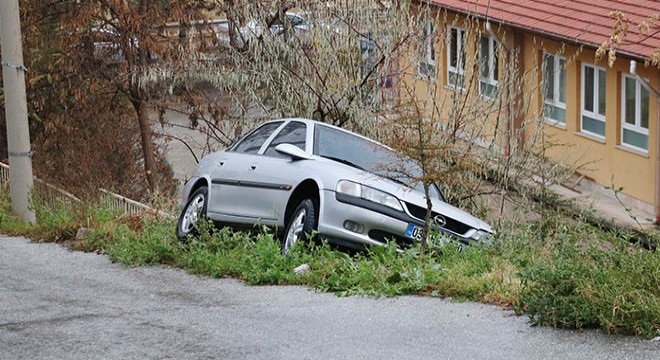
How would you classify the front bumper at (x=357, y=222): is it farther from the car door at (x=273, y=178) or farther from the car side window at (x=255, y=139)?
the car side window at (x=255, y=139)

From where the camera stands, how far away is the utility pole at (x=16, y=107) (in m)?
16.0

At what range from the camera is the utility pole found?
52.4 ft

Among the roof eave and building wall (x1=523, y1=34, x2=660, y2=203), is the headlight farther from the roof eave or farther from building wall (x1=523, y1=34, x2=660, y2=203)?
building wall (x1=523, y1=34, x2=660, y2=203)

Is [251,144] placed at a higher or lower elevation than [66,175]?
higher

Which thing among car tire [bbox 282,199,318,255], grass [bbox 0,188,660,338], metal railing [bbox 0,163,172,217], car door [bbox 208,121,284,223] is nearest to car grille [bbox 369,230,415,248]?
grass [bbox 0,188,660,338]

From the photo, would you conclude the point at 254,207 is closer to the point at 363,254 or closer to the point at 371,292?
the point at 363,254

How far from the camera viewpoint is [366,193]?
11477mm

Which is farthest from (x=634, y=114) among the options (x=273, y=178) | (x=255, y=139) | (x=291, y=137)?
(x=273, y=178)

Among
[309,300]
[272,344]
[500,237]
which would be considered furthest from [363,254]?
[272,344]

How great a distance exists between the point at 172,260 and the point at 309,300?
304 centimetres

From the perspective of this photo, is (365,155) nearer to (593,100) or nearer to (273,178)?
(273,178)

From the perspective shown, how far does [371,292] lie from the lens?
30.7 ft

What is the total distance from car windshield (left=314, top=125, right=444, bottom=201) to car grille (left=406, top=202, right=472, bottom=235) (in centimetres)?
31

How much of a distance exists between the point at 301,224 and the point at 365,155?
134 centimetres
